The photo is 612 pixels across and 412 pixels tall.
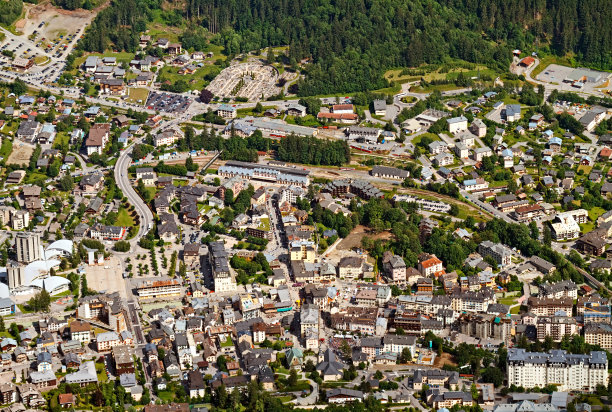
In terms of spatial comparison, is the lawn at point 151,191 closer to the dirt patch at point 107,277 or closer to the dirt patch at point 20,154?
the dirt patch at point 107,277

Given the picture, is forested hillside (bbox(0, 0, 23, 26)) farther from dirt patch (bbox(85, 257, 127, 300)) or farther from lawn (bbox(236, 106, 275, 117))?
dirt patch (bbox(85, 257, 127, 300))

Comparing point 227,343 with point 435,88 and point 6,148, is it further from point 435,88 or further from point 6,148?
point 435,88

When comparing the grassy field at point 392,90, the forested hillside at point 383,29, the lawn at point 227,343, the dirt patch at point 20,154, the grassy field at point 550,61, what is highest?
the forested hillside at point 383,29

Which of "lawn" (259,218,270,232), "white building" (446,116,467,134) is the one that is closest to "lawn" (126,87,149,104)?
"lawn" (259,218,270,232)

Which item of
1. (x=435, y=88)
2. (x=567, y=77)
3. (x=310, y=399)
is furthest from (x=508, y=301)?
(x=567, y=77)

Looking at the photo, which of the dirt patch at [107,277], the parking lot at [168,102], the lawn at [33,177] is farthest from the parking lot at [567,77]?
the dirt patch at [107,277]

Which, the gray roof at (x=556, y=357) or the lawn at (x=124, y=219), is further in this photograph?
the lawn at (x=124, y=219)
